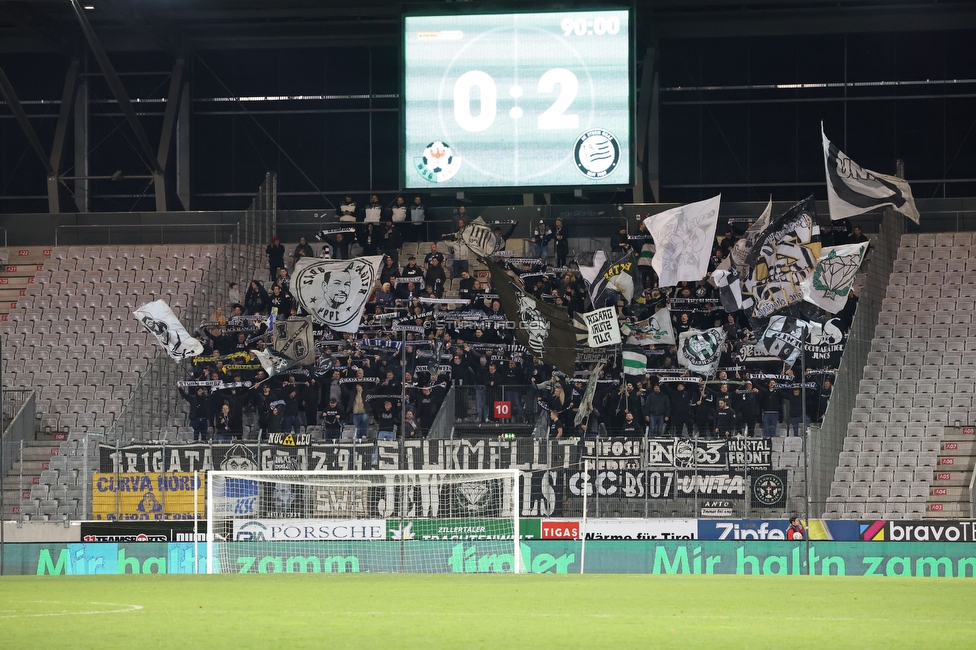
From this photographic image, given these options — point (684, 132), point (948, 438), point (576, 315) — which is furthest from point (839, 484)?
point (684, 132)

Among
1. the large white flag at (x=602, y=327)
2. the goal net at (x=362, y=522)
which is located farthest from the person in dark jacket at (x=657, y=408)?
the goal net at (x=362, y=522)

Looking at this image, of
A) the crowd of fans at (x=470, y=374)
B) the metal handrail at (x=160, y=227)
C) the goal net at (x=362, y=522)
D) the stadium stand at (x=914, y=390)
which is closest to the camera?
the goal net at (x=362, y=522)

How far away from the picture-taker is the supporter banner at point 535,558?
66.2ft

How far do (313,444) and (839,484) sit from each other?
365 inches

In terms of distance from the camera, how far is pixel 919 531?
20.8 m

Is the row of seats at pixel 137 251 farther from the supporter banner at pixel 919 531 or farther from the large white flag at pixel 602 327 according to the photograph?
the supporter banner at pixel 919 531

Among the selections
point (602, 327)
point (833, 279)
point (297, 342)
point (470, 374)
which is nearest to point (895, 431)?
point (833, 279)

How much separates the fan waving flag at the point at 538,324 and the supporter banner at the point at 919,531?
619 centimetres

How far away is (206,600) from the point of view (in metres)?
13.0

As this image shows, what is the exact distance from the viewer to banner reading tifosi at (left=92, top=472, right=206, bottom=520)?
866 inches

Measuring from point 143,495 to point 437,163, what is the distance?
34.5 feet

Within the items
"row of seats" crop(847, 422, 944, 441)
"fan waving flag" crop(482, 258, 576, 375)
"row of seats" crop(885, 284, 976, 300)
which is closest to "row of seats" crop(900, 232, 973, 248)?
"row of seats" crop(885, 284, 976, 300)

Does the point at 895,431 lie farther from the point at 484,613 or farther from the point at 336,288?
the point at 484,613

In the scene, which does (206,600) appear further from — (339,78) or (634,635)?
(339,78)
